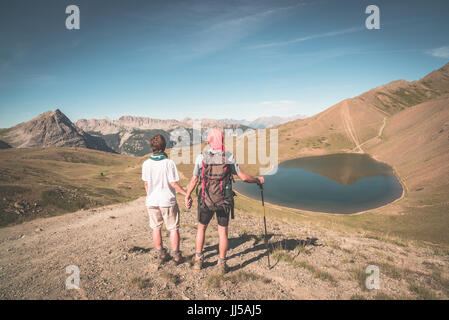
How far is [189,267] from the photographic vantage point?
660cm

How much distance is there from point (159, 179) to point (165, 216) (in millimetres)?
1195

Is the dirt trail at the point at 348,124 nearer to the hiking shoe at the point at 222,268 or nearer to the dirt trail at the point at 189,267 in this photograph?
the dirt trail at the point at 189,267

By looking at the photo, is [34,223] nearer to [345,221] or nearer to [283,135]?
[345,221]

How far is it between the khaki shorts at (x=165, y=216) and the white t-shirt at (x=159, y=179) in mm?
186

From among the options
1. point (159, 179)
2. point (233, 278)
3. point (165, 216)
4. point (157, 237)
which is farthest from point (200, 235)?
point (159, 179)

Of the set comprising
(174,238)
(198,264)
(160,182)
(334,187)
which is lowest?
(334,187)

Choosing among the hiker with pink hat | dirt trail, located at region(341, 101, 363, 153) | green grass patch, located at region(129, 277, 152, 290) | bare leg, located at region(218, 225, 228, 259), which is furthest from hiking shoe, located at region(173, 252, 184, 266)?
dirt trail, located at region(341, 101, 363, 153)

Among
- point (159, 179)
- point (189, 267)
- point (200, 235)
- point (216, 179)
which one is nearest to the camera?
point (216, 179)

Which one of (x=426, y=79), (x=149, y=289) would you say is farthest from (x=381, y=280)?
(x=426, y=79)

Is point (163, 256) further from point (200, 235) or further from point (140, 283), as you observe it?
point (200, 235)

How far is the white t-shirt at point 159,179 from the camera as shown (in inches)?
234

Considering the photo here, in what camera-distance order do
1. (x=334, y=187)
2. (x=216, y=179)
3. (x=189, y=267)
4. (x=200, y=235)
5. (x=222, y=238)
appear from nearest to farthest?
(x=216, y=179) → (x=222, y=238) → (x=200, y=235) → (x=189, y=267) → (x=334, y=187)

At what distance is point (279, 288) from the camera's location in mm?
5844

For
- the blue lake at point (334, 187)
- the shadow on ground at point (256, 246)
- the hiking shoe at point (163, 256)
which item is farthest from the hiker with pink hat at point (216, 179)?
the blue lake at point (334, 187)
